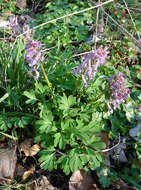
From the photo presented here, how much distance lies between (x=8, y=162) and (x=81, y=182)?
93 cm

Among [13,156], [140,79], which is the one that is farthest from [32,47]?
[140,79]

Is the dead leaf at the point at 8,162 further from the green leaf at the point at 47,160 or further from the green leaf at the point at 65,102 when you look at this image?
the green leaf at the point at 65,102

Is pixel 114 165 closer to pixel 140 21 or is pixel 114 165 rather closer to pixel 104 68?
pixel 104 68

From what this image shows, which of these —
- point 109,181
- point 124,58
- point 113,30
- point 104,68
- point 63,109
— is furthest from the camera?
point 113,30

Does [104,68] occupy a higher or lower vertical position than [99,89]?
higher

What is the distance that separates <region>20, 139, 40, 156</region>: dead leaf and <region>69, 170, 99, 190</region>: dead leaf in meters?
0.57

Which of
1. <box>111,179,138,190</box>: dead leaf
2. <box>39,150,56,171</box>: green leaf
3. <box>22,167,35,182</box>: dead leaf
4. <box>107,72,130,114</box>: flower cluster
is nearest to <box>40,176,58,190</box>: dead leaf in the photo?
<box>22,167,35,182</box>: dead leaf

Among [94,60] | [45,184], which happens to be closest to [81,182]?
[45,184]

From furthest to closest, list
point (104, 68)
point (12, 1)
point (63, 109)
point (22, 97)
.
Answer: point (12, 1)
point (104, 68)
point (22, 97)
point (63, 109)

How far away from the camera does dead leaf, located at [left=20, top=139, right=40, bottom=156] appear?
8.34 ft

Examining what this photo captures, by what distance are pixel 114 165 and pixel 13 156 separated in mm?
1342

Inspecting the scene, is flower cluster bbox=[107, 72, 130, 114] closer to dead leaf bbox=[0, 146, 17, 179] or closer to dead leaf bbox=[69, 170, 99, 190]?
dead leaf bbox=[69, 170, 99, 190]

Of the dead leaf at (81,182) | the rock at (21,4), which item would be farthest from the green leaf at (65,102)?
the rock at (21,4)

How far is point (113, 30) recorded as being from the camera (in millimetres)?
4531
